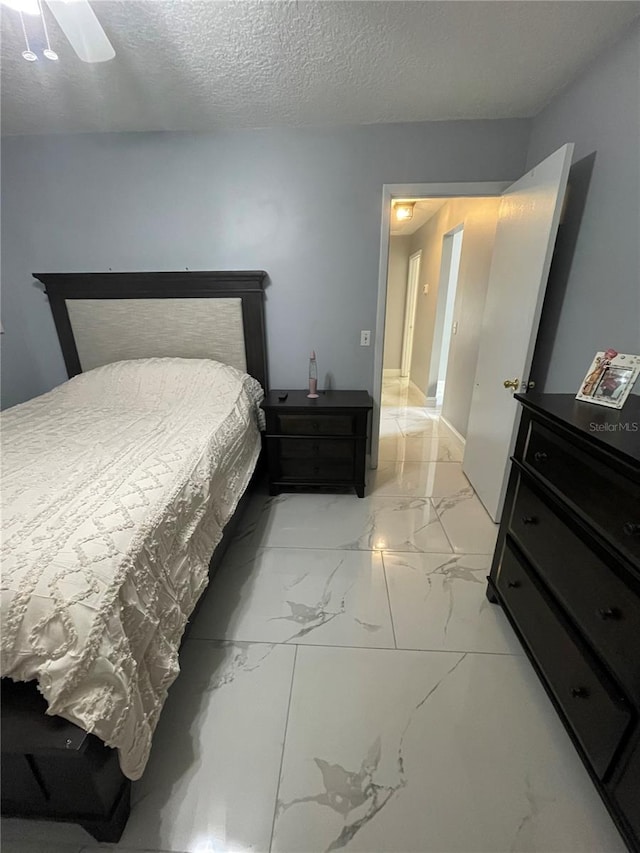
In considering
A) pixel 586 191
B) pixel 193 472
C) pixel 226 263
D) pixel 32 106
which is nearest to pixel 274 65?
pixel 226 263

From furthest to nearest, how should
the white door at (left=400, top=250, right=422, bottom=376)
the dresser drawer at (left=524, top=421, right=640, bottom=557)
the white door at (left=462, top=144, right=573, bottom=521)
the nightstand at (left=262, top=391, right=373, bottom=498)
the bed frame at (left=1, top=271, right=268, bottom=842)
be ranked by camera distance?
1. the white door at (left=400, top=250, right=422, bottom=376)
2. the nightstand at (left=262, top=391, right=373, bottom=498)
3. the white door at (left=462, top=144, right=573, bottom=521)
4. the dresser drawer at (left=524, top=421, right=640, bottom=557)
5. the bed frame at (left=1, top=271, right=268, bottom=842)

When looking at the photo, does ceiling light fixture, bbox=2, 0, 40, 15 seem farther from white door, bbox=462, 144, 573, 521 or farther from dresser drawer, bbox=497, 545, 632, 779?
dresser drawer, bbox=497, 545, 632, 779

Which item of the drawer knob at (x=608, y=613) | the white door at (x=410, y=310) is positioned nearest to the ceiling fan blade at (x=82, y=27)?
the drawer knob at (x=608, y=613)

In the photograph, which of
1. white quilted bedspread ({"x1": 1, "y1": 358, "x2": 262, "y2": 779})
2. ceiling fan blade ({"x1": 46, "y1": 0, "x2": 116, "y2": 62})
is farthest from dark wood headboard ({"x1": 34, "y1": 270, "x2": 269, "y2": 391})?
ceiling fan blade ({"x1": 46, "y1": 0, "x2": 116, "y2": 62})

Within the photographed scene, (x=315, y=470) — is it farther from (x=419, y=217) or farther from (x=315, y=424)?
(x=419, y=217)

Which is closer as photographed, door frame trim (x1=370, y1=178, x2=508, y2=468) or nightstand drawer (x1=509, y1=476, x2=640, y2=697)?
nightstand drawer (x1=509, y1=476, x2=640, y2=697)

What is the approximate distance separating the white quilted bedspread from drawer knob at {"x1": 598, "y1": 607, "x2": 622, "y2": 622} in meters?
1.18

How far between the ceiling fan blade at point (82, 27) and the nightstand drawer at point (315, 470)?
6.55 feet

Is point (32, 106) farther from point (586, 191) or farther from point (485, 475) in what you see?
point (485, 475)

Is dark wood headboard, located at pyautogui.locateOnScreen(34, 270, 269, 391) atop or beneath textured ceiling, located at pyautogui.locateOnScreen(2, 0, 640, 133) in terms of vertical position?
beneath

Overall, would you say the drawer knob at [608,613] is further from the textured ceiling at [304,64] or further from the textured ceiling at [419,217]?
the textured ceiling at [419,217]

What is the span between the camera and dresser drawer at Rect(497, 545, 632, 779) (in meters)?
Result: 0.90

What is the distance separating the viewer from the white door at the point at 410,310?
17.9 feet

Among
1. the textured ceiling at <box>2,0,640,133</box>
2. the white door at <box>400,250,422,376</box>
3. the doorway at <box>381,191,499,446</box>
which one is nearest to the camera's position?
the textured ceiling at <box>2,0,640,133</box>
